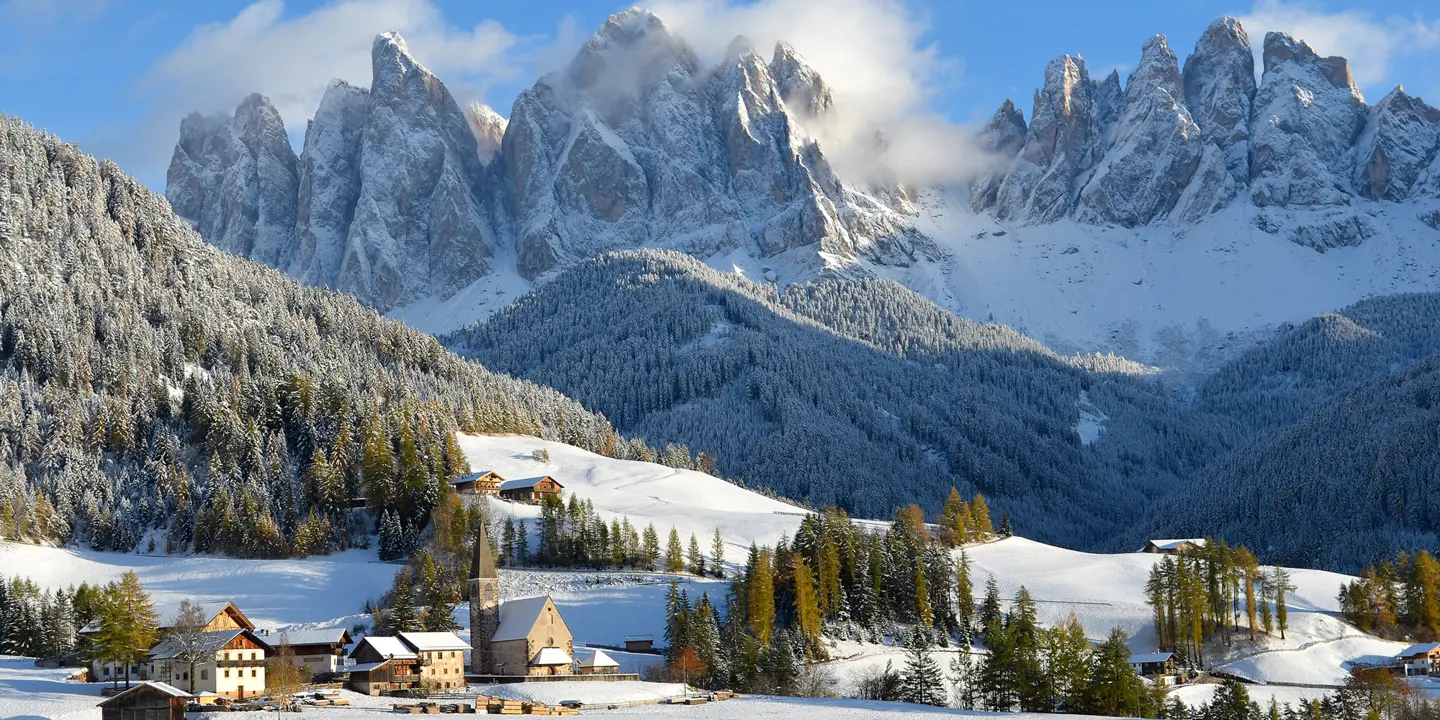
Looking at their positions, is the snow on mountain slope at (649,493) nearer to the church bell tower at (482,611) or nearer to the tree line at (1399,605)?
the church bell tower at (482,611)

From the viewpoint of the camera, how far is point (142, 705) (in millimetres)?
79938

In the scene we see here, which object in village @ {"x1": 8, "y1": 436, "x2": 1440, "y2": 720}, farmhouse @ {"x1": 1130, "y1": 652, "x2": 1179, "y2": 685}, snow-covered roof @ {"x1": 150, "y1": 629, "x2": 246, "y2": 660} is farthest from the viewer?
farmhouse @ {"x1": 1130, "y1": 652, "x2": 1179, "y2": 685}

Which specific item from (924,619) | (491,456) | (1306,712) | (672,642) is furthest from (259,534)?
(1306,712)

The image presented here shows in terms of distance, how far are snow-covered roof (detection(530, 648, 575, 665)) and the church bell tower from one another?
14.3 feet

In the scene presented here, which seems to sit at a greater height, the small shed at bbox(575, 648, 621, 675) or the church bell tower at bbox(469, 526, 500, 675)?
the church bell tower at bbox(469, 526, 500, 675)

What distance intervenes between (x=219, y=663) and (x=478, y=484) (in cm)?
6946

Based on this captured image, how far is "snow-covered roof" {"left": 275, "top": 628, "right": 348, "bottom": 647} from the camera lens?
106m

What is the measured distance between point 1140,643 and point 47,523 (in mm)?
93201

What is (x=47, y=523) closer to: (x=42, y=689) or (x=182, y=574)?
(x=182, y=574)

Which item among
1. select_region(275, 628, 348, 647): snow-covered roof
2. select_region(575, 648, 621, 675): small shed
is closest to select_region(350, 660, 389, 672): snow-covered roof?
select_region(275, 628, 348, 647): snow-covered roof

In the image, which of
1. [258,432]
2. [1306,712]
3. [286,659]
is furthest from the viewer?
[258,432]

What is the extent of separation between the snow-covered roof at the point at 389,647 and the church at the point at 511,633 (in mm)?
5996

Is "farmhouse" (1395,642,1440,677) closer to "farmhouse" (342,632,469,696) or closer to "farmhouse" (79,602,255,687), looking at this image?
"farmhouse" (342,632,469,696)

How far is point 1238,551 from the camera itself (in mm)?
136750
